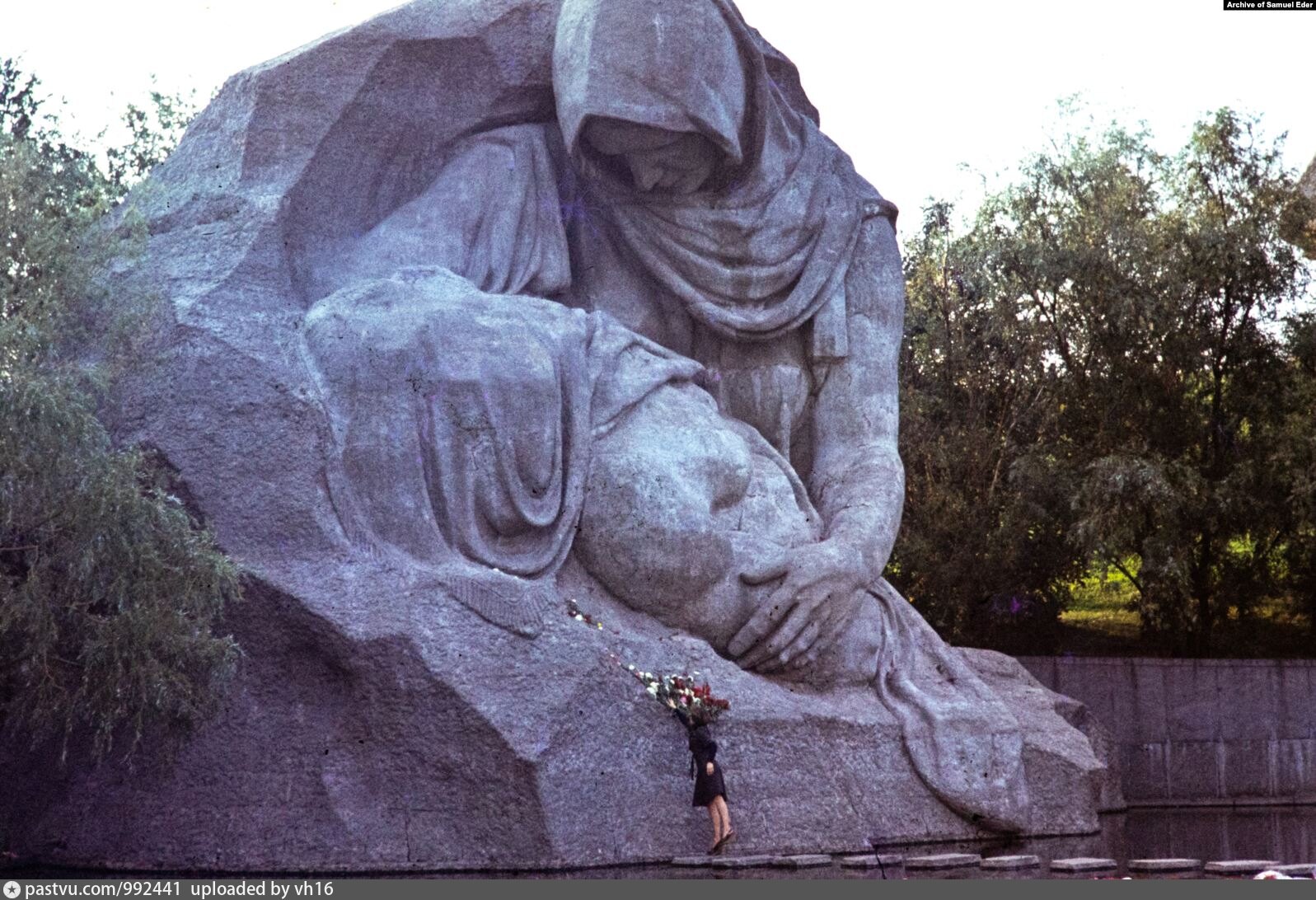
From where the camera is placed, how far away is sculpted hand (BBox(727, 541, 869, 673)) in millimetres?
9977

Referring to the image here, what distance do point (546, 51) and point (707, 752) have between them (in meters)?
4.00

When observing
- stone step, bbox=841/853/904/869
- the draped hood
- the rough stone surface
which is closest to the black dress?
the rough stone surface

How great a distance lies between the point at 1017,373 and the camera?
17.8 m

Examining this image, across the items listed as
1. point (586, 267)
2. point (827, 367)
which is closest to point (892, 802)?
point (827, 367)

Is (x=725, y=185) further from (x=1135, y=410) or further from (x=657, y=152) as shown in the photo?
(x=1135, y=410)

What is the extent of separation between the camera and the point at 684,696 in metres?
9.21

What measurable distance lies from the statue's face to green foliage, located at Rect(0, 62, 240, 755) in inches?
112

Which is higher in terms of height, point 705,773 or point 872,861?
point 705,773

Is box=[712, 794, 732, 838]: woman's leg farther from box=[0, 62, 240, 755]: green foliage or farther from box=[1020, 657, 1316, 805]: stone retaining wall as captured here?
box=[1020, 657, 1316, 805]: stone retaining wall

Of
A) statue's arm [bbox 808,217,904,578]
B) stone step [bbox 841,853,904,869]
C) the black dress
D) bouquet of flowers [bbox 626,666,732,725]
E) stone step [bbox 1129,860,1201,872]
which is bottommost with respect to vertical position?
stone step [bbox 841,853,904,869]

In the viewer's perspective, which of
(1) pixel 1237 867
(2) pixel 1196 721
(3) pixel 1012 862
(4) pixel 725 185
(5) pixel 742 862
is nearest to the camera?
(1) pixel 1237 867

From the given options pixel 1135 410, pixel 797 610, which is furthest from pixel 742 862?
pixel 1135 410

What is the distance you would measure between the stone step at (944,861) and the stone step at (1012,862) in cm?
5

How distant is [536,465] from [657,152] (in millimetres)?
2208
